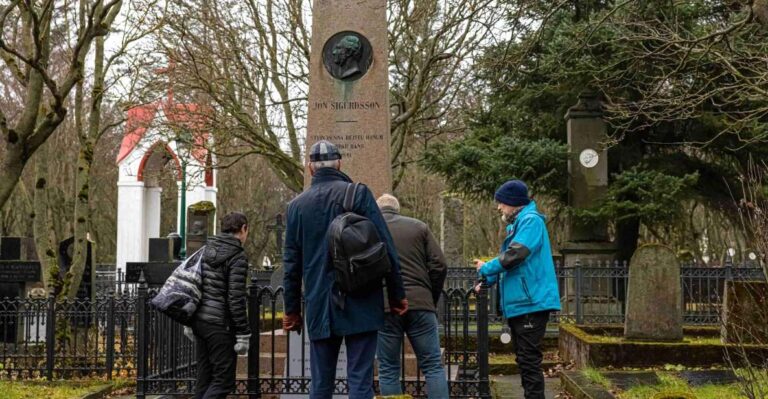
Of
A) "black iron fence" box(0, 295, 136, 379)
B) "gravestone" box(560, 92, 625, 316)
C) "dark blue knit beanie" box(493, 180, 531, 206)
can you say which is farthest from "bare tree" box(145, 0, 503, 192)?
"dark blue knit beanie" box(493, 180, 531, 206)

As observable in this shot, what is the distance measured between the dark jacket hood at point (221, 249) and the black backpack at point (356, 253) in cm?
196

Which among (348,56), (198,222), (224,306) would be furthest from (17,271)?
(224,306)

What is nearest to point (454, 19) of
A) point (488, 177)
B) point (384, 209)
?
point (488, 177)

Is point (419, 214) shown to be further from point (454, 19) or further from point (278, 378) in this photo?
point (278, 378)

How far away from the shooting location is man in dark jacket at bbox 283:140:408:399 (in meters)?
6.38

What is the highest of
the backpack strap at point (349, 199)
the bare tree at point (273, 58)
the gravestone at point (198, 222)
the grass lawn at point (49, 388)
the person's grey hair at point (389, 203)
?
the bare tree at point (273, 58)

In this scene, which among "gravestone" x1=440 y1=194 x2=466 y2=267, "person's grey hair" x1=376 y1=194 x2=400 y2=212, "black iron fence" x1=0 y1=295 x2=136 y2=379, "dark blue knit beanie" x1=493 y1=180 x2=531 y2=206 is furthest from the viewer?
"gravestone" x1=440 y1=194 x2=466 y2=267

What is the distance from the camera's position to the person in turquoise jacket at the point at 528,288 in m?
7.99

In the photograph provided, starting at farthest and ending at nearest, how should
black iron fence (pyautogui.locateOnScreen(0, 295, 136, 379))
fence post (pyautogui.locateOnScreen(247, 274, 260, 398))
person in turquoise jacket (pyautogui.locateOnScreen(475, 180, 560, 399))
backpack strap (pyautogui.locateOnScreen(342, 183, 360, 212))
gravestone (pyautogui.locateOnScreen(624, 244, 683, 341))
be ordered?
black iron fence (pyautogui.locateOnScreen(0, 295, 136, 379)) → gravestone (pyautogui.locateOnScreen(624, 244, 683, 341)) → fence post (pyautogui.locateOnScreen(247, 274, 260, 398)) → person in turquoise jacket (pyautogui.locateOnScreen(475, 180, 560, 399)) → backpack strap (pyautogui.locateOnScreen(342, 183, 360, 212))

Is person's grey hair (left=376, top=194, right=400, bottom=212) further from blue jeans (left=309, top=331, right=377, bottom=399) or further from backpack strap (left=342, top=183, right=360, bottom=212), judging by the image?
blue jeans (left=309, top=331, right=377, bottom=399)

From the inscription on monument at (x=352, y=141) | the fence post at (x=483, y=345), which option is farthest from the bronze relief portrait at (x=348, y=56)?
the fence post at (x=483, y=345)

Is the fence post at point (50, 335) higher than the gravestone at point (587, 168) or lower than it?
lower

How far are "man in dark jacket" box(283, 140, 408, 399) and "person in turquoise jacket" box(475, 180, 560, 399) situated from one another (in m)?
1.67

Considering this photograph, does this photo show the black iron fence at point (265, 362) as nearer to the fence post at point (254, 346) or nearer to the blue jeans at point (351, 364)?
the fence post at point (254, 346)
